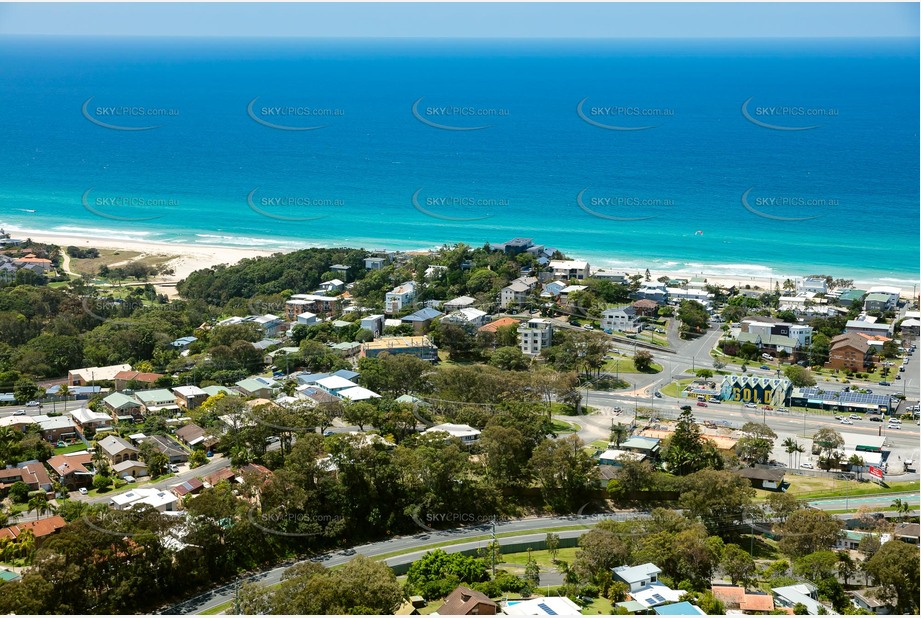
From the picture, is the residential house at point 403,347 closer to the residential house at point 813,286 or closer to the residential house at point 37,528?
the residential house at point 37,528

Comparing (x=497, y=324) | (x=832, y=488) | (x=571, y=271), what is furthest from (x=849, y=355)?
(x=571, y=271)

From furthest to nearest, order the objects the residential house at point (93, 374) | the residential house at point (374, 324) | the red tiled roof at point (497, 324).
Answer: the residential house at point (374, 324) → the red tiled roof at point (497, 324) → the residential house at point (93, 374)

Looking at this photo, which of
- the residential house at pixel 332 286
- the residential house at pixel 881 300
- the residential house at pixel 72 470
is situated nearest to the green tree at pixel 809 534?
the residential house at pixel 72 470

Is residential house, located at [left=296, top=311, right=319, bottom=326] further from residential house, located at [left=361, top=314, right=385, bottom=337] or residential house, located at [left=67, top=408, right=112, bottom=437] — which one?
residential house, located at [left=67, top=408, right=112, bottom=437]

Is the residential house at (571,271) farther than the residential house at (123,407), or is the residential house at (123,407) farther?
the residential house at (571,271)

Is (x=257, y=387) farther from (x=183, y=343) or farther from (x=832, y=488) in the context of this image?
(x=832, y=488)

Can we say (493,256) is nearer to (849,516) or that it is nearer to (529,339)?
(529,339)

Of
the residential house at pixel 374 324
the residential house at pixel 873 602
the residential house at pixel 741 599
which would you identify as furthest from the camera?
the residential house at pixel 374 324

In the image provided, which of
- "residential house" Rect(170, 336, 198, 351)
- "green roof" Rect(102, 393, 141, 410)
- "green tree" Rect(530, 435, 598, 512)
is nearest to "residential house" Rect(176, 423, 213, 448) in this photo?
"green roof" Rect(102, 393, 141, 410)
